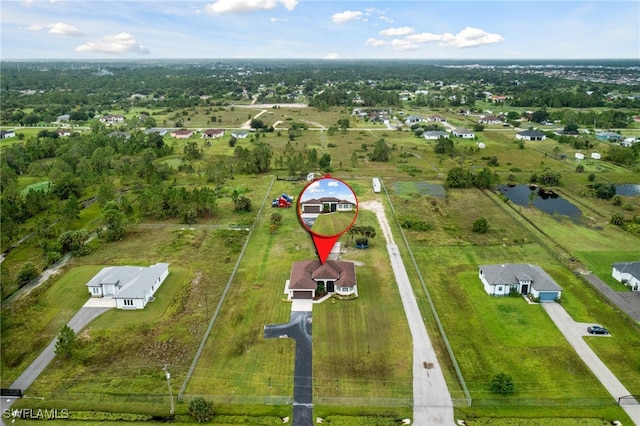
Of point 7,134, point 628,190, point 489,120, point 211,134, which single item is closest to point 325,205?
point 628,190

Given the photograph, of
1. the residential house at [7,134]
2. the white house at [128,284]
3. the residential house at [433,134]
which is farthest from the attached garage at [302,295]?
the residential house at [7,134]

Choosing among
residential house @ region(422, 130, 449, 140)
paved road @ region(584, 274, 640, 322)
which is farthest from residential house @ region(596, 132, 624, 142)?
paved road @ region(584, 274, 640, 322)

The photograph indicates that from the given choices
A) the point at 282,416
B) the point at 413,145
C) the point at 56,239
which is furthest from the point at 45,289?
the point at 413,145

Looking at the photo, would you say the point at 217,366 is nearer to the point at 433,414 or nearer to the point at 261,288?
the point at 261,288

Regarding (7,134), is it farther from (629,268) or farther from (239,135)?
(629,268)

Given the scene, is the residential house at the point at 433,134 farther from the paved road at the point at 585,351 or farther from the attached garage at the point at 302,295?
the attached garage at the point at 302,295
